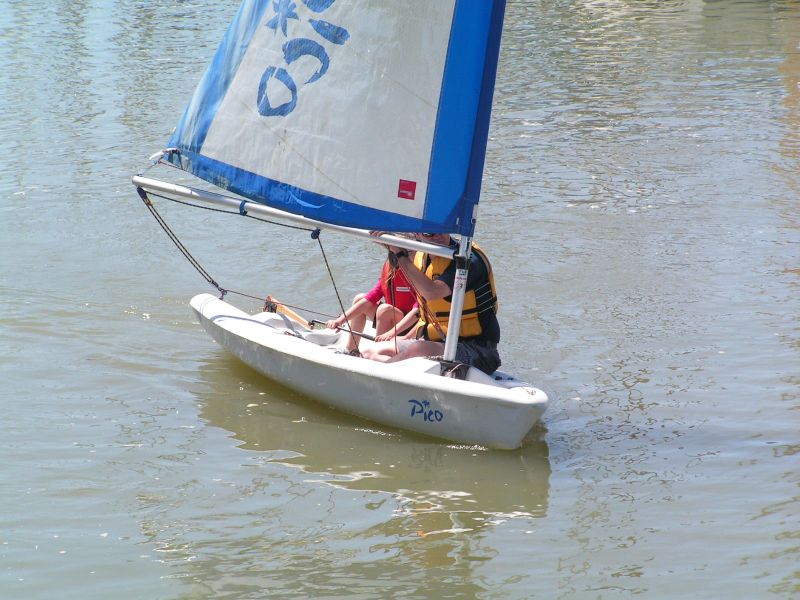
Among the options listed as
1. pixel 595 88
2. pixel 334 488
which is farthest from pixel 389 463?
pixel 595 88

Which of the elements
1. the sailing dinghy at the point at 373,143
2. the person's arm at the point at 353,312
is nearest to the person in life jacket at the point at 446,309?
the sailing dinghy at the point at 373,143

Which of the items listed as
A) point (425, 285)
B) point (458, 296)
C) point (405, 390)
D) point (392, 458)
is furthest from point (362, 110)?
point (392, 458)

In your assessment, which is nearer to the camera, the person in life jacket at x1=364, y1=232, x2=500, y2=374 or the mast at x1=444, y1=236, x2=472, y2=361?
the mast at x1=444, y1=236, x2=472, y2=361

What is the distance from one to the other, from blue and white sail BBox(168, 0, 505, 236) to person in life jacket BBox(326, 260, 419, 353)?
2.70 ft

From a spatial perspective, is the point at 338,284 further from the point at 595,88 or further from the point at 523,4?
the point at 523,4

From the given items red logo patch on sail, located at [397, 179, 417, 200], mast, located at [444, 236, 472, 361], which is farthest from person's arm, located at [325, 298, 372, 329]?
red logo patch on sail, located at [397, 179, 417, 200]

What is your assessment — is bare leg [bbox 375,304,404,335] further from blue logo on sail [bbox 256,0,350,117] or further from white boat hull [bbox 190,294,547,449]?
blue logo on sail [bbox 256,0,350,117]

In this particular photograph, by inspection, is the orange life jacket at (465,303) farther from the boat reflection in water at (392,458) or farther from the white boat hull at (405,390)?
the boat reflection in water at (392,458)

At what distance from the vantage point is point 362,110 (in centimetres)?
639

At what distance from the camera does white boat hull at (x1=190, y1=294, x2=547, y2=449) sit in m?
6.13

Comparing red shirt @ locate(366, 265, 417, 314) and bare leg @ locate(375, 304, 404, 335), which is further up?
red shirt @ locate(366, 265, 417, 314)

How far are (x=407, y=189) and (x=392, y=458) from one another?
1.45 m

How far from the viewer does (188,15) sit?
77.2 feet

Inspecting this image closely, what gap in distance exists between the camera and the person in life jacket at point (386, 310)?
7129 millimetres
